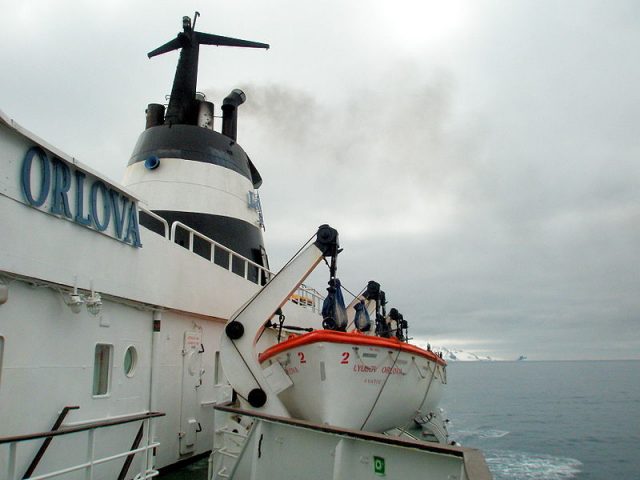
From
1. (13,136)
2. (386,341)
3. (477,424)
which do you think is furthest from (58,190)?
(477,424)

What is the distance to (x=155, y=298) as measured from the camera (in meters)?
8.29

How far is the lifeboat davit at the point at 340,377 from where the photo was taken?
768cm

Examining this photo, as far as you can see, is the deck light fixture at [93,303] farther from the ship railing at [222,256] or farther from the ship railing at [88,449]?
the ship railing at [222,256]

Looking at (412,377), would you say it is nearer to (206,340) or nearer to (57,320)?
(206,340)

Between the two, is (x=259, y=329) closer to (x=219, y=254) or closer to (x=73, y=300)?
(x=73, y=300)

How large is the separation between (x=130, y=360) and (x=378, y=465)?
4828mm

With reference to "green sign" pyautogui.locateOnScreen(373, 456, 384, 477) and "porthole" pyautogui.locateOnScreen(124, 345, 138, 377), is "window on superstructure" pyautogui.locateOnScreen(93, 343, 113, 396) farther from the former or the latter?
"green sign" pyautogui.locateOnScreen(373, 456, 384, 477)

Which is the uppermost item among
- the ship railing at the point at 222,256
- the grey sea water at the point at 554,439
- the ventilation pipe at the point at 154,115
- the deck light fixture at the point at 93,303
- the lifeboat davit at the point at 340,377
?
the ventilation pipe at the point at 154,115

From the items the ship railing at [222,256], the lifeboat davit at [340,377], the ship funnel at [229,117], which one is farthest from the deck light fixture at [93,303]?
the ship funnel at [229,117]

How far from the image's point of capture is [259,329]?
8.11m

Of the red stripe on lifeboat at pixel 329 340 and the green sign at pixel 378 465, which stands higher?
the red stripe on lifeboat at pixel 329 340

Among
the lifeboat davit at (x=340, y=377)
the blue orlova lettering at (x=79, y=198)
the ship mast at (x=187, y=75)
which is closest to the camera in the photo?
the blue orlova lettering at (x=79, y=198)

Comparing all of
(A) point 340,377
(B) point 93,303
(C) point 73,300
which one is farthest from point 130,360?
(A) point 340,377

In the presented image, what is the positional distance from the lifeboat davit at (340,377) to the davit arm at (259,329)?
0.44 meters
